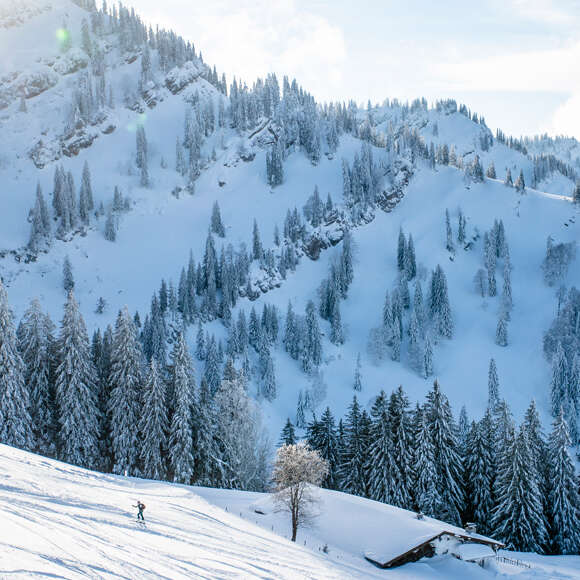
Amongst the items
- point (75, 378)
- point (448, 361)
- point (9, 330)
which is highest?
point (9, 330)

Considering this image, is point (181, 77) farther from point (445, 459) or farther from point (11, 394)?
point (445, 459)

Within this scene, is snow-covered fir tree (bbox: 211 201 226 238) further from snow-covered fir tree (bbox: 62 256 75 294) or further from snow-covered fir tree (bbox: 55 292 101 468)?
snow-covered fir tree (bbox: 55 292 101 468)

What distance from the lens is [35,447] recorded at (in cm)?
4519

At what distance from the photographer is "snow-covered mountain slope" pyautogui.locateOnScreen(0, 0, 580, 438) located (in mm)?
105000

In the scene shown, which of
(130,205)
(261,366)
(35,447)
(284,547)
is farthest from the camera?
(130,205)

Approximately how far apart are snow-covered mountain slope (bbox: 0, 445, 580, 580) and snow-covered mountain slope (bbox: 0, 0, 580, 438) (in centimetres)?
5356

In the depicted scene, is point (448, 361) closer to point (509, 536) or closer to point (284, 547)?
point (509, 536)

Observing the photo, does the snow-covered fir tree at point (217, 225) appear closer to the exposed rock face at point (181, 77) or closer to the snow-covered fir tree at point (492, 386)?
the exposed rock face at point (181, 77)

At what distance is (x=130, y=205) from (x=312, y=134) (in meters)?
60.2

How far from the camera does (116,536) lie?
17609 mm

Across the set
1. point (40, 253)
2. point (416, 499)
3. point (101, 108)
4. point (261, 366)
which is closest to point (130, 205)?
point (40, 253)

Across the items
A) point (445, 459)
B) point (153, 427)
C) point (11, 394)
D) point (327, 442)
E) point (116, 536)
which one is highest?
point (116, 536)

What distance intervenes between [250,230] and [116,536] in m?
117

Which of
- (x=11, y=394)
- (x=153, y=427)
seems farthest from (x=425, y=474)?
(x=11, y=394)
